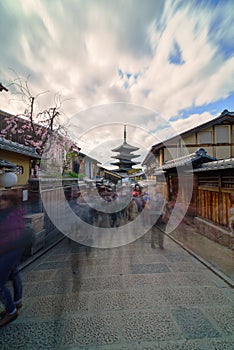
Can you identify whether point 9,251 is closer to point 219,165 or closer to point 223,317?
point 223,317

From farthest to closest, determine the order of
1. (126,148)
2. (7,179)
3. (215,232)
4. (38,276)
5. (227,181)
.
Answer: (126,148), (215,232), (227,181), (7,179), (38,276)

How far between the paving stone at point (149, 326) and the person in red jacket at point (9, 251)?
174 cm

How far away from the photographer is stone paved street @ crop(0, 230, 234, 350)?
2.45 m

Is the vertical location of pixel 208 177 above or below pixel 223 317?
above

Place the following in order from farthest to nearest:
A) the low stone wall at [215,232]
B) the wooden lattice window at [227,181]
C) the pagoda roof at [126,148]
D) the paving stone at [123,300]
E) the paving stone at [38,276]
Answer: the pagoda roof at [126,148], the wooden lattice window at [227,181], the low stone wall at [215,232], the paving stone at [38,276], the paving stone at [123,300]

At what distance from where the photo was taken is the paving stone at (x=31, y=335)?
7.83 ft

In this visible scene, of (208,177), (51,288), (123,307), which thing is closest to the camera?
(123,307)

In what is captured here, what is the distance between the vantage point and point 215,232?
6332 millimetres

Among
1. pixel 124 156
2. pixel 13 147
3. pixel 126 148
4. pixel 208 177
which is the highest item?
pixel 126 148

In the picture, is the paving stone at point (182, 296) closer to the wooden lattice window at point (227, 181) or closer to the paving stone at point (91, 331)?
the paving stone at point (91, 331)

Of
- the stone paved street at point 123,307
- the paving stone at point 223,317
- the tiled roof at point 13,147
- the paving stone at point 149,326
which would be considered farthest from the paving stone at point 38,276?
the tiled roof at point 13,147

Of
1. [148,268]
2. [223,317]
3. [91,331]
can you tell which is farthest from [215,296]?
[91,331]

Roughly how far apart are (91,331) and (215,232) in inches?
211

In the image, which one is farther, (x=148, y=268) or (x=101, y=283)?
(x=148, y=268)
